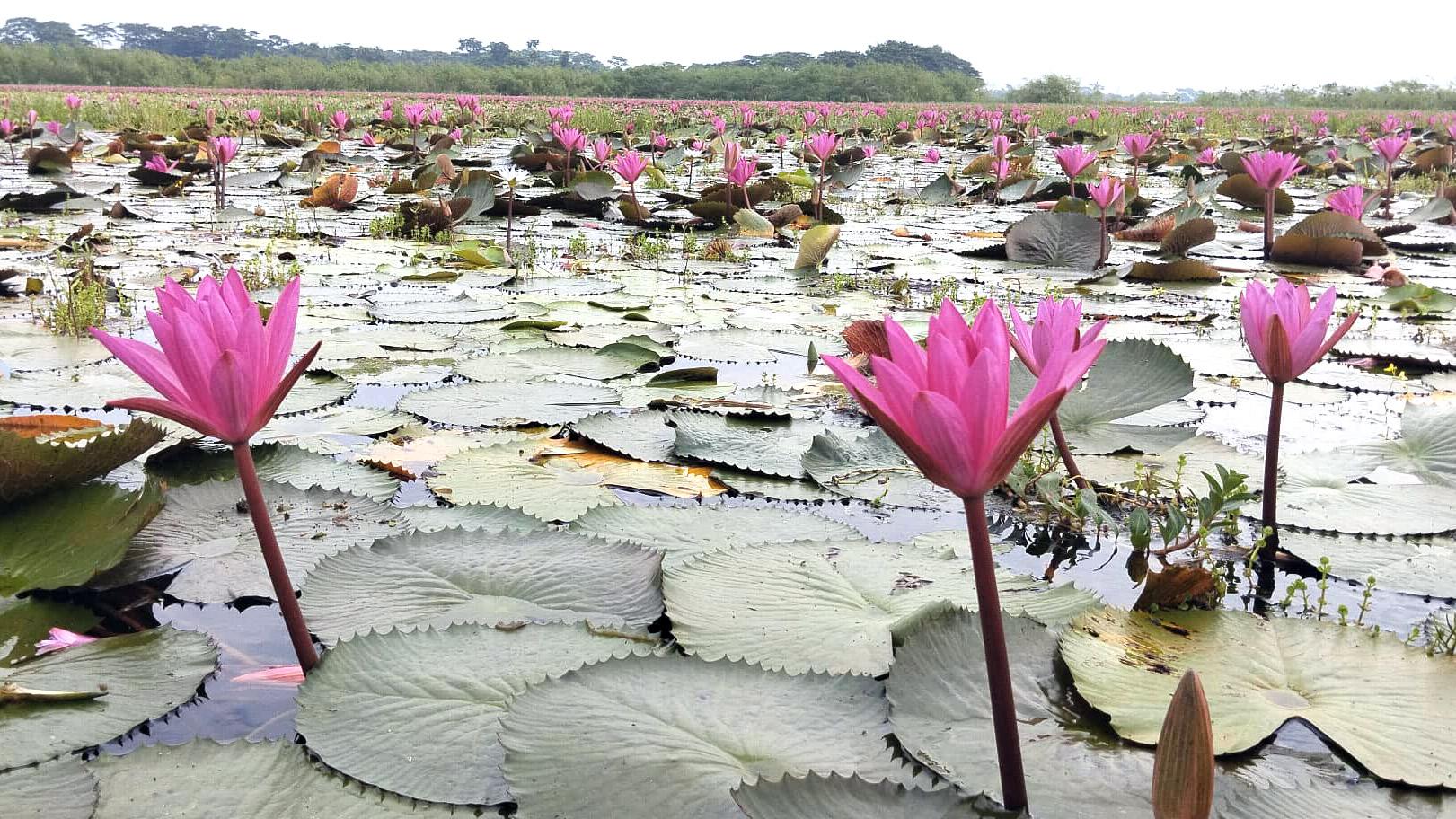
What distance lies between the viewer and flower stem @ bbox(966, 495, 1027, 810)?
0.67 m

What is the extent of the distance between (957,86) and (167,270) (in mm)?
34054

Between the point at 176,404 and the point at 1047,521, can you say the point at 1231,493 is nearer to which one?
the point at 1047,521

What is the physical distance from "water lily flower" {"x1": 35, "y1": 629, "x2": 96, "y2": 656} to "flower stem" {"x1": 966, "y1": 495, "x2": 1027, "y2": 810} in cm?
96

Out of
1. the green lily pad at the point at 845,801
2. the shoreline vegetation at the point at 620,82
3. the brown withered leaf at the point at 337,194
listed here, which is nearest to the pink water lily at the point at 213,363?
the green lily pad at the point at 845,801

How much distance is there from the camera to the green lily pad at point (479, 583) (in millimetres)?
1205

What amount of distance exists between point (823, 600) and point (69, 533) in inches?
36.7

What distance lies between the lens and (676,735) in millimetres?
916

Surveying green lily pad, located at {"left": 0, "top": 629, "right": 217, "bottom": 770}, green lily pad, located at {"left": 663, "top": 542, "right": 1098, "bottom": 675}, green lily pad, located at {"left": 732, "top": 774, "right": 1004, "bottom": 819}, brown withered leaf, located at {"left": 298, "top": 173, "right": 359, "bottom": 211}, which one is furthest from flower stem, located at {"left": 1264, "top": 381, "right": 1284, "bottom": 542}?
brown withered leaf, located at {"left": 298, "top": 173, "right": 359, "bottom": 211}

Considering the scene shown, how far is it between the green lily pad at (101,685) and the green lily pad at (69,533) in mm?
129

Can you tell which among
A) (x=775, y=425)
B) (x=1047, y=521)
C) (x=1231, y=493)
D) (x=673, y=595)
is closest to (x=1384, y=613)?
(x=1231, y=493)

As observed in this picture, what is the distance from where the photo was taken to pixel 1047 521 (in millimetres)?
1631

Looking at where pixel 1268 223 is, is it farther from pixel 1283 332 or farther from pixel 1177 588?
pixel 1177 588

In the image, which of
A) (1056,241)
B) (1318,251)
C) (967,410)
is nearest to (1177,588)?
(967,410)

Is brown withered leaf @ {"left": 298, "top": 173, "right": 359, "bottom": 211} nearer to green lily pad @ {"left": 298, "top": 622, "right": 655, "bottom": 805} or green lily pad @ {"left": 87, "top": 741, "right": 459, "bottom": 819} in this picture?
green lily pad @ {"left": 298, "top": 622, "right": 655, "bottom": 805}
